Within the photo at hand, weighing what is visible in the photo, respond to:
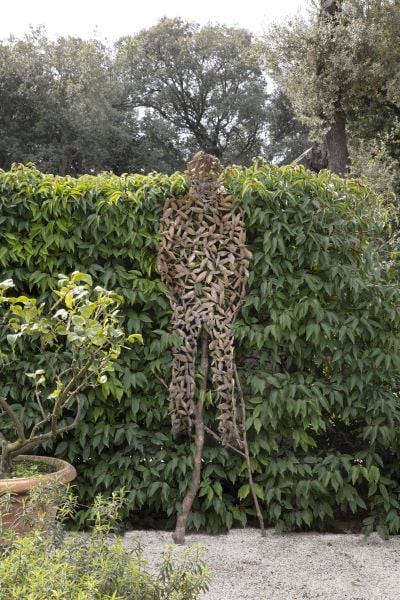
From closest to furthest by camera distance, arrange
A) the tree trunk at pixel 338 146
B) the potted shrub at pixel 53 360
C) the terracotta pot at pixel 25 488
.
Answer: the terracotta pot at pixel 25 488 → the potted shrub at pixel 53 360 → the tree trunk at pixel 338 146

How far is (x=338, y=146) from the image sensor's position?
1462 centimetres

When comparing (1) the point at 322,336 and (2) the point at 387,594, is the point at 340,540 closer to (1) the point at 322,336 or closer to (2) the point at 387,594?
(2) the point at 387,594

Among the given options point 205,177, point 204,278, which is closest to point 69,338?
point 204,278

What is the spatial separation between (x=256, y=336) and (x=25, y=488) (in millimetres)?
1597

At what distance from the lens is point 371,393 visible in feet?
13.3

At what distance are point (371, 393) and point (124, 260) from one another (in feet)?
5.55

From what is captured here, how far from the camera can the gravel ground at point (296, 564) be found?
3.23 metres

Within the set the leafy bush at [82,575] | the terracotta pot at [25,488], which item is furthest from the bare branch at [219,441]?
the leafy bush at [82,575]

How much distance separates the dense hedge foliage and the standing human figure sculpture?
0.25 feet

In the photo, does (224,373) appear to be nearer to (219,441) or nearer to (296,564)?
(219,441)

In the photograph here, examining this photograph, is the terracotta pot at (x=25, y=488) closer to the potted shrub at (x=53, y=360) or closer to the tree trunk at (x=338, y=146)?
the potted shrub at (x=53, y=360)

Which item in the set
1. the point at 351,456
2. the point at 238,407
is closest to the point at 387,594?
the point at 351,456

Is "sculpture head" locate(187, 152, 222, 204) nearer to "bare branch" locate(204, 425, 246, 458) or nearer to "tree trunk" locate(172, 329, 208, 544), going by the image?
"tree trunk" locate(172, 329, 208, 544)

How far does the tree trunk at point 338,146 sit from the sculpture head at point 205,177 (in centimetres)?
1049
